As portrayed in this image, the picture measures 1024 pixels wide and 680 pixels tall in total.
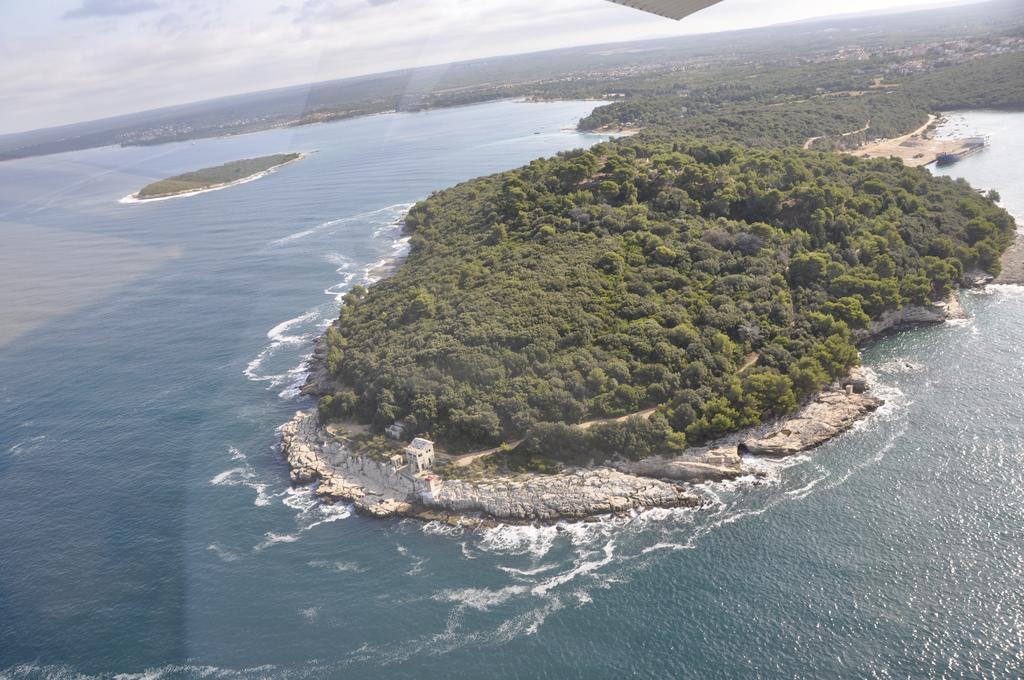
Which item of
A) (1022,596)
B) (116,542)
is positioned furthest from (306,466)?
(1022,596)

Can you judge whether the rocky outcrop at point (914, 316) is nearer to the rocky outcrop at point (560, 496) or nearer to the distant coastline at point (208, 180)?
the rocky outcrop at point (560, 496)

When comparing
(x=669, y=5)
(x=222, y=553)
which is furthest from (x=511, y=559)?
(x=669, y=5)

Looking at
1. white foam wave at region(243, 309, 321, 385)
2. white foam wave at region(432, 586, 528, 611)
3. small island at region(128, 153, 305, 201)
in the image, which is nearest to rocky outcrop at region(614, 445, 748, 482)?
white foam wave at region(432, 586, 528, 611)

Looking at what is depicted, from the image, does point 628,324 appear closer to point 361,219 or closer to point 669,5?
point 669,5

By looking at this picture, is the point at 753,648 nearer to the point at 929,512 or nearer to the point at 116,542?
the point at 929,512

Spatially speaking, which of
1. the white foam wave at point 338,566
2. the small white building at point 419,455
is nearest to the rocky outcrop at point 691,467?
the small white building at point 419,455

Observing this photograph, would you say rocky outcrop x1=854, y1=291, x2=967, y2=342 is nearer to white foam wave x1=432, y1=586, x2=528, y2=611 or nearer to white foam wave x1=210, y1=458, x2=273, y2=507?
white foam wave x1=432, y1=586, x2=528, y2=611
